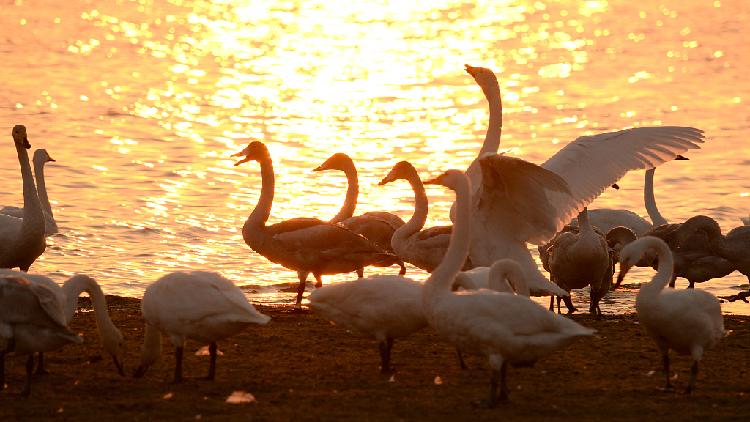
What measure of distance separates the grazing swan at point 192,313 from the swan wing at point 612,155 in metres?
4.54

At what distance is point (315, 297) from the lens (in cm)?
1202

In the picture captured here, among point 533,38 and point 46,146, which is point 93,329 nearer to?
point 46,146

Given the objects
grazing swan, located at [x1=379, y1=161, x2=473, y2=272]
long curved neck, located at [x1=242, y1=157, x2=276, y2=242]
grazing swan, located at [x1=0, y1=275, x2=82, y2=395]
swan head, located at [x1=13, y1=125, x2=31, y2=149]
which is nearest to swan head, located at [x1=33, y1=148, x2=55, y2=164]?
swan head, located at [x1=13, y1=125, x2=31, y2=149]

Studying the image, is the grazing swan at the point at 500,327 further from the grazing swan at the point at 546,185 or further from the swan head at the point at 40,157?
the swan head at the point at 40,157

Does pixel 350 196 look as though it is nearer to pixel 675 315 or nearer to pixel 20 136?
pixel 20 136

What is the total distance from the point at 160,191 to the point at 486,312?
13.2 meters

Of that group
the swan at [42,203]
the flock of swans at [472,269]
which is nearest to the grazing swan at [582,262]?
the flock of swans at [472,269]

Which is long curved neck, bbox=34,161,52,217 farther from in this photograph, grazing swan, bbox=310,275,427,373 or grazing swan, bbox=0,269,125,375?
grazing swan, bbox=310,275,427,373

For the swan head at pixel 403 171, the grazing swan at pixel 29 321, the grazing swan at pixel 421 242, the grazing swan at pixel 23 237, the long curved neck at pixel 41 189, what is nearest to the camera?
the grazing swan at pixel 29 321

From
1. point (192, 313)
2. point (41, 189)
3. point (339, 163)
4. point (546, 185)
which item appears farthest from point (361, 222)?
point (192, 313)

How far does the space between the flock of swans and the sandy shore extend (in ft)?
0.94

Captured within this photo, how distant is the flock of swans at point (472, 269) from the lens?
1050 cm

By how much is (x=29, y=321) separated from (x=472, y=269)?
16.2ft

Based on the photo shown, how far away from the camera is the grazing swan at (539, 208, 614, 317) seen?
50.4 feet
